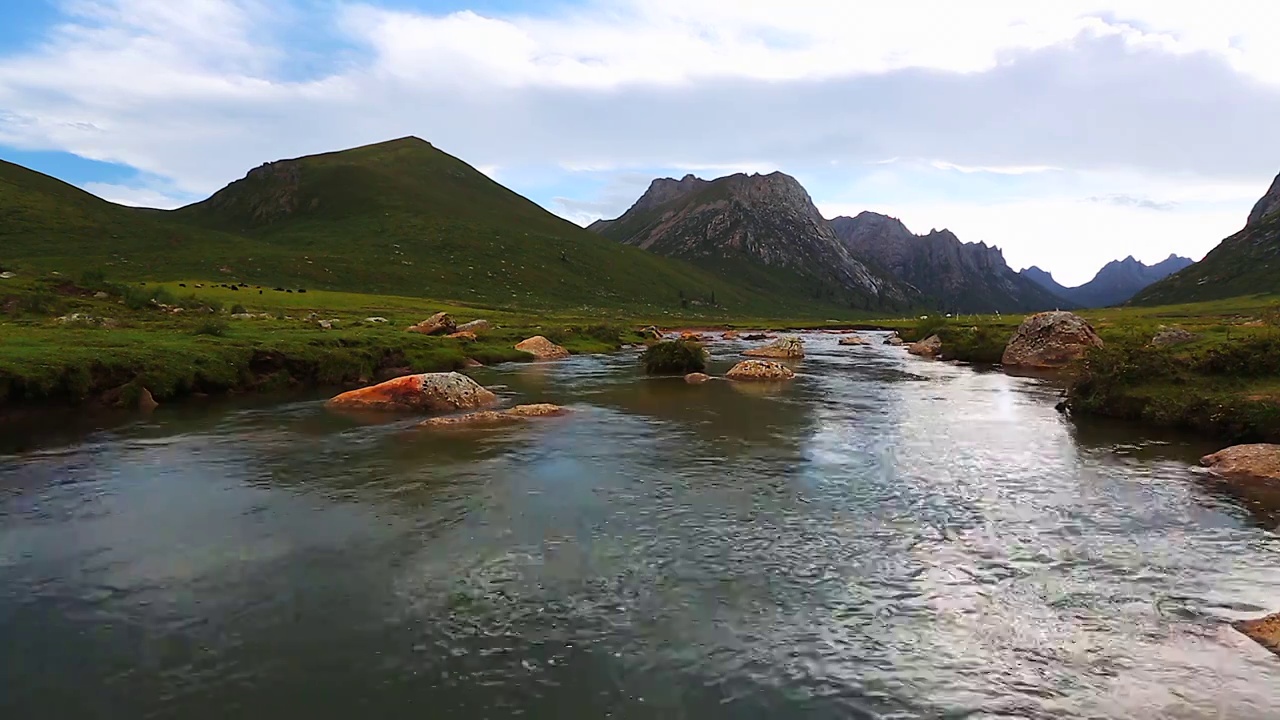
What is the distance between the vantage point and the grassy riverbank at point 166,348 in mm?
34094

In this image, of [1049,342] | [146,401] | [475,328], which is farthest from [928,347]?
[146,401]

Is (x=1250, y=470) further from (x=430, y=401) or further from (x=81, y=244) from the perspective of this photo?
(x=81, y=244)

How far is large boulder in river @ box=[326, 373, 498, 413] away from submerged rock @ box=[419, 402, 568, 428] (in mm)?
1768

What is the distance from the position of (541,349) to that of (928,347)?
161 ft

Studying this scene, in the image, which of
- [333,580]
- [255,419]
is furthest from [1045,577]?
[255,419]

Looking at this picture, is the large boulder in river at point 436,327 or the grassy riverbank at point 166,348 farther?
the large boulder in river at point 436,327

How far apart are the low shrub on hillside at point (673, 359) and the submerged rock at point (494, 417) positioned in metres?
21.3

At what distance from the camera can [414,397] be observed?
36.4 meters

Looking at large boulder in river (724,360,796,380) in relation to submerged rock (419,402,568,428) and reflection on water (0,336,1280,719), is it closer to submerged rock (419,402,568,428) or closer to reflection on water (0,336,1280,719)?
submerged rock (419,402,568,428)

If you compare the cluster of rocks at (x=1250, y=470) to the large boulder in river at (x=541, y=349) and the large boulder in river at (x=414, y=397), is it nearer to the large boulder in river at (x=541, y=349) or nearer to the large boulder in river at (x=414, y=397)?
the large boulder in river at (x=414, y=397)

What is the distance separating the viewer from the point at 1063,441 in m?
30.3

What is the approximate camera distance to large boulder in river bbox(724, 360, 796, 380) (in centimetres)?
5372

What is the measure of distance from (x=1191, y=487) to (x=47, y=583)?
1203 inches

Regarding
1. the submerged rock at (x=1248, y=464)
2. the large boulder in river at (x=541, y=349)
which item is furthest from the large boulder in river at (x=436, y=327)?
the submerged rock at (x=1248, y=464)
